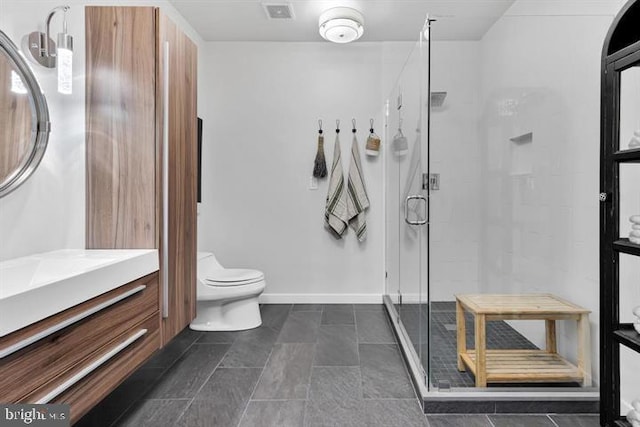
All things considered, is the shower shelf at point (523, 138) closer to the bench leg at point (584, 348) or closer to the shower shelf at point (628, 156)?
the shower shelf at point (628, 156)

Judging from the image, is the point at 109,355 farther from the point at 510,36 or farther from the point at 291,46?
the point at 291,46

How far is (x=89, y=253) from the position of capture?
1.71 m

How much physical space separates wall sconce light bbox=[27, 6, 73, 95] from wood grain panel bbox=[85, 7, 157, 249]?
0.40ft

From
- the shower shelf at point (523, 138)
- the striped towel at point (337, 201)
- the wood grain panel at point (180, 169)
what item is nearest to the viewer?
the wood grain panel at point (180, 169)

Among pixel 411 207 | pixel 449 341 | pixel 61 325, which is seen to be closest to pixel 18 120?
pixel 61 325

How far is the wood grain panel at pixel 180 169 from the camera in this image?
6.25 feet

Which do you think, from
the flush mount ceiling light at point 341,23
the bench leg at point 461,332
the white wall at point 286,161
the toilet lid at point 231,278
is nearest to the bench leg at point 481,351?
the bench leg at point 461,332

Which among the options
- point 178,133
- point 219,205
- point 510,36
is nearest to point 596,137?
point 510,36

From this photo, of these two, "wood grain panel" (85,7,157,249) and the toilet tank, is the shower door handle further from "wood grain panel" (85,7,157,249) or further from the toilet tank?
the toilet tank

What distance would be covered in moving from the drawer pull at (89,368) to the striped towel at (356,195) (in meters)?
2.19

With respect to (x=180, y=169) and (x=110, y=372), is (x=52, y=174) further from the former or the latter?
(x=110, y=372)

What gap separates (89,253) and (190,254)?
55 cm

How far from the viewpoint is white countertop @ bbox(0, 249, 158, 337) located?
0.99 m

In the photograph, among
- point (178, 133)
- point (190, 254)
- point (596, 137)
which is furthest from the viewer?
point (190, 254)
